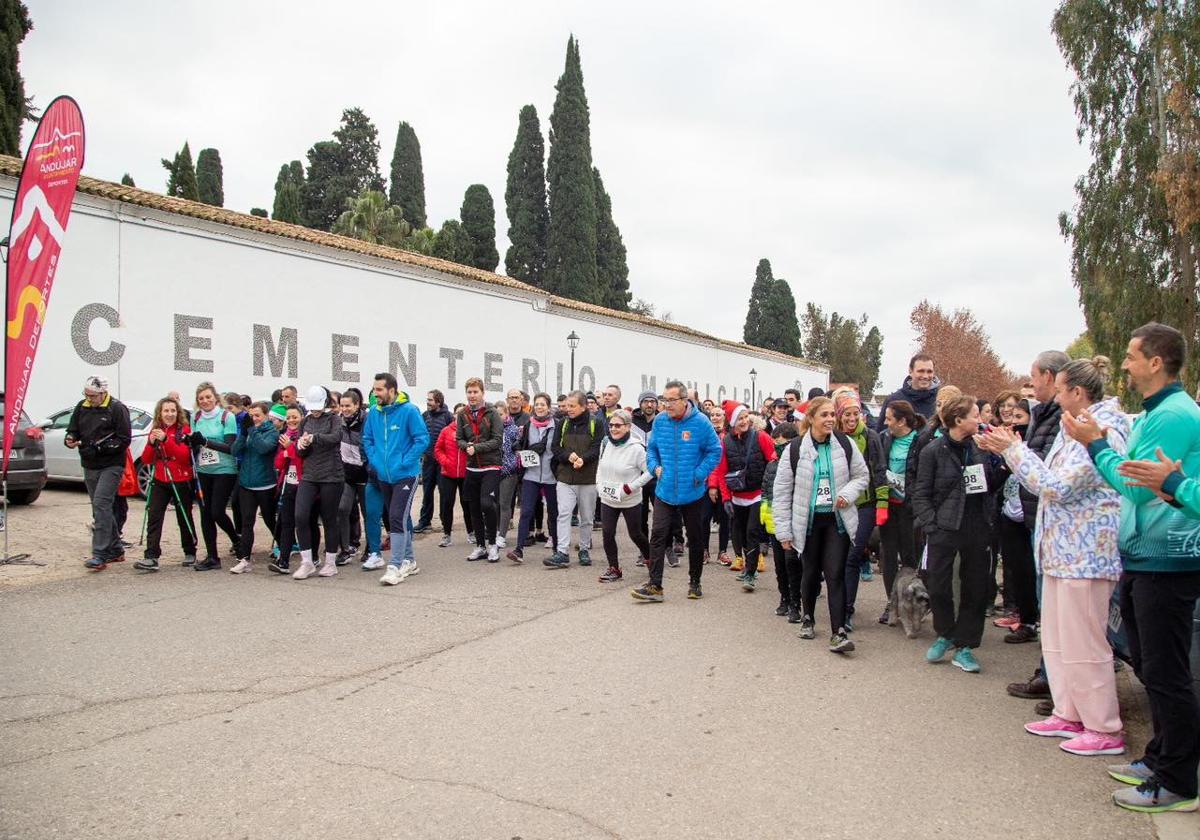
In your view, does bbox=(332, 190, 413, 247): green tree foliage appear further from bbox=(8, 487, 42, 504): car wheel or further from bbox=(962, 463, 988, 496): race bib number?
bbox=(962, 463, 988, 496): race bib number

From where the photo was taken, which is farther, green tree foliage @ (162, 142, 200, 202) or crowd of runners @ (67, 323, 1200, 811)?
green tree foliage @ (162, 142, 200, 202)

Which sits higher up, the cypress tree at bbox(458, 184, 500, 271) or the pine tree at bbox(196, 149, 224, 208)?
the pine tree at bbox(196, 149, 224, 208)

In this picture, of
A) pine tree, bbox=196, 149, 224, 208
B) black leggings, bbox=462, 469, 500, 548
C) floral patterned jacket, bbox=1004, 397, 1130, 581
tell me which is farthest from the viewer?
pine tree, bbox=196, 149, 224, 208

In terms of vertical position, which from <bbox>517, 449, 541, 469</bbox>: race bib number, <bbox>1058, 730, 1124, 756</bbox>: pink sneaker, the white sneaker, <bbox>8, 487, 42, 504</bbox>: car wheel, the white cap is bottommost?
<bbox>1058, 730, 1124, 756</bbox>: pink sneaker

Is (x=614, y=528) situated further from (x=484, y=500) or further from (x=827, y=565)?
(x=827, y=565)

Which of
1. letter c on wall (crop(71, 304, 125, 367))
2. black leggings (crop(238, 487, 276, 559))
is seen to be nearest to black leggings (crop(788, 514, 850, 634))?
black leggings (crop(238, 487, 276, 559))

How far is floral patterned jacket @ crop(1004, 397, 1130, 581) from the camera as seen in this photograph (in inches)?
167

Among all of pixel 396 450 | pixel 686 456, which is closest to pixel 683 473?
pixel 686 456

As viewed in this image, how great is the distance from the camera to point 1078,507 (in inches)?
171

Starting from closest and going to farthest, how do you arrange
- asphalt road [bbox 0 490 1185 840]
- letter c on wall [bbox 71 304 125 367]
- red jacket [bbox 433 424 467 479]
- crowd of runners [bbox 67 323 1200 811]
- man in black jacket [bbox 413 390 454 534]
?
asphalt road [bbox 0 490 1185 840]
crowd of runners [bbox 67 323 1200 811]
red jacket [bbox 433 424 467 479]
man in black jacket [bbox 413 390 454 534]
letter c on wall [bbox 71 304 125 367]

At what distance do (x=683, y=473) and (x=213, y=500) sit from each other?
528cm

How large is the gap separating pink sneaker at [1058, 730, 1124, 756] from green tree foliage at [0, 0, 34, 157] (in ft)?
104

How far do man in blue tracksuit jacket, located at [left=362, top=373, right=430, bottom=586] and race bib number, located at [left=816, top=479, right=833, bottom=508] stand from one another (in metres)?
4.27

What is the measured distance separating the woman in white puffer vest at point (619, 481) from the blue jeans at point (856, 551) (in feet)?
7.39
